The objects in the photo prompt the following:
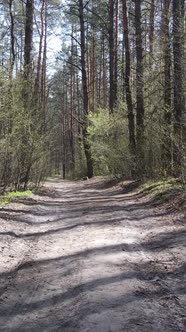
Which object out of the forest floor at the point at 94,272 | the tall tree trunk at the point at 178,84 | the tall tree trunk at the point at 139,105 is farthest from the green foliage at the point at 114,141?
the forest floor at the point at 94,272

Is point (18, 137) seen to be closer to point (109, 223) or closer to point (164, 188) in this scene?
point (164, 188)

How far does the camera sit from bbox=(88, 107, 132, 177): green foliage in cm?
2066

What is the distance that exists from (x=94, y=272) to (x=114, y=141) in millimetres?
16496

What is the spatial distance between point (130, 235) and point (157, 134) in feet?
23.0

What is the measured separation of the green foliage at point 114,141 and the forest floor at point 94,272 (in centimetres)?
932

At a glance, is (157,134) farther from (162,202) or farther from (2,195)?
(2,195)

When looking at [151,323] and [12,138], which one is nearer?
[151,323]

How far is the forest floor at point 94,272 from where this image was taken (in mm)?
4438

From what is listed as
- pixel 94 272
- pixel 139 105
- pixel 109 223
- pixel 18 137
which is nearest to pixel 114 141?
pixel 139 105

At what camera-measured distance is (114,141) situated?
73.2 ft

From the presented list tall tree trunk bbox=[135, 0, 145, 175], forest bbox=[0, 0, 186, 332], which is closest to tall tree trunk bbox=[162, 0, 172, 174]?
forest bbox=[0, 0, 186, 332]

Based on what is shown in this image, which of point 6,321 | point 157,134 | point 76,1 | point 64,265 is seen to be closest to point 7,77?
point 157,134

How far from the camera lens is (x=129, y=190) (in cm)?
1792

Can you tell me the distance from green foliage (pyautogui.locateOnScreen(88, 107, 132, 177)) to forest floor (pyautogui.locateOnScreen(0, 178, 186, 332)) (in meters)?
9.32
